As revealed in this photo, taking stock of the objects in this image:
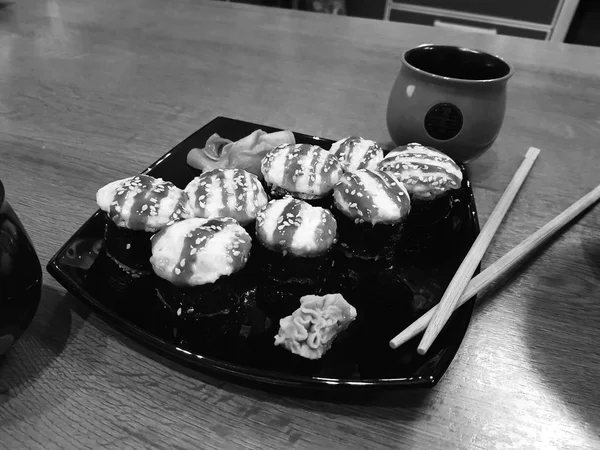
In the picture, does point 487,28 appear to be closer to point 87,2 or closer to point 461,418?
point 87,2

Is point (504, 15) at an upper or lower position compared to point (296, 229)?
lower

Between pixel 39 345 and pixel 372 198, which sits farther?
pixel 372 198

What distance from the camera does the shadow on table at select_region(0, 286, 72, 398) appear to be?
0.58m

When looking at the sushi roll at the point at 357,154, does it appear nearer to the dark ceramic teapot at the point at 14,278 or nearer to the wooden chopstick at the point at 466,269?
the wooden chopstick at the point at 466,269

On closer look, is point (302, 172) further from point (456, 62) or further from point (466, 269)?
point (456, 62)

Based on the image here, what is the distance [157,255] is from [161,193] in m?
0.12

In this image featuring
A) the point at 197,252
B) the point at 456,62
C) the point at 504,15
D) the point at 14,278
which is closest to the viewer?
the point at 14,278

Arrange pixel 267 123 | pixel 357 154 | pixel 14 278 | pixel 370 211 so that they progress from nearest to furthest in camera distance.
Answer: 1. pixel 14 278
2. pixel 370 211
3. pixel 357 154
4. pixel 267 123

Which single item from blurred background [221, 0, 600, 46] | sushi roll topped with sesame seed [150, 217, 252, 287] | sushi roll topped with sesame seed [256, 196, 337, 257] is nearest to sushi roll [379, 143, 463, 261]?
sushi roll topped with sesame seed [256, 196, 337, 257]

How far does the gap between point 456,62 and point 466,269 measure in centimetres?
51

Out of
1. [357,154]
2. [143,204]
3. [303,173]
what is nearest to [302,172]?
[303,173]

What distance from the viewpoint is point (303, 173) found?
2.74 feet

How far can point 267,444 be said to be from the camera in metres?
0.54

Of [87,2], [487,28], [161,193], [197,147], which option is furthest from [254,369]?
[487,28]
